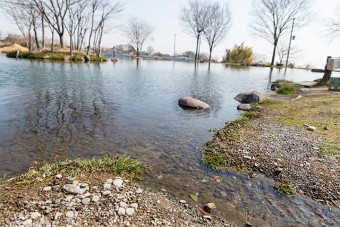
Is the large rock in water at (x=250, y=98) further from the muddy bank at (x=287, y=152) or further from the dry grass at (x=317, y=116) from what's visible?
the muddy bank at (x=287, y=152)

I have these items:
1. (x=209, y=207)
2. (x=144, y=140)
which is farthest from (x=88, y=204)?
(x=144, y=140)

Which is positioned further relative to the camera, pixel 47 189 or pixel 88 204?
pixel 47 189

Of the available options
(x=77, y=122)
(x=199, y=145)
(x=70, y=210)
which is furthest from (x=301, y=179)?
(x=77, y=122)

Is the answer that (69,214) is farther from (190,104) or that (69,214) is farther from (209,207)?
(190,104)

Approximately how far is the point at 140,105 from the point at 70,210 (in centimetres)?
729

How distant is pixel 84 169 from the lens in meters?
4.01

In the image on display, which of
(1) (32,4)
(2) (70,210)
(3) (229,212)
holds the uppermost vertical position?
(1) (32,4)

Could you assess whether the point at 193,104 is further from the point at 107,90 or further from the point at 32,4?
the point at 32,4

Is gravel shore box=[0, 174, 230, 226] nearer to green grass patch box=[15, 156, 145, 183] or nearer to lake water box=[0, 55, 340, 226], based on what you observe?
green grass patch box=[15, 156, 145, 183]

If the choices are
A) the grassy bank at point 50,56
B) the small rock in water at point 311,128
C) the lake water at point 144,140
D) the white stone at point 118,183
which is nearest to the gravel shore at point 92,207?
the white stone at point 118,183

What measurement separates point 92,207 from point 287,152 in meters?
4.23

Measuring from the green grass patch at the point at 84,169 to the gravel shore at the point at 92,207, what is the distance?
229mm

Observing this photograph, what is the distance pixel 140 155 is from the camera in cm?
518

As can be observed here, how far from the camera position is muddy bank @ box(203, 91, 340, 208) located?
13.6ft
